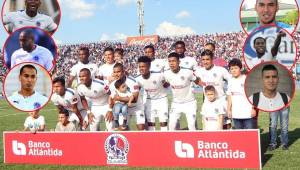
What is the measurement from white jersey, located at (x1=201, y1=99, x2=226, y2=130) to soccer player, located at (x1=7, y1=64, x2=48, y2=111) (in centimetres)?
333

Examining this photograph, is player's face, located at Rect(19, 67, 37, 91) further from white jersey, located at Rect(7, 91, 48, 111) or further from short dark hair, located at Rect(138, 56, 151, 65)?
short dark hair, located at Rect(138, 56, 151, 65)

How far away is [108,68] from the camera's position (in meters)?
10.5

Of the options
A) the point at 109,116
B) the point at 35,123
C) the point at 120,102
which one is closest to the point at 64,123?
the point at 35,123

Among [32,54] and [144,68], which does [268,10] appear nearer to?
[144,68]

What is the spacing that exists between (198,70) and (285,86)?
11.6 ft

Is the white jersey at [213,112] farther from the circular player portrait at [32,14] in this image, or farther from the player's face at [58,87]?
the circular player portrait at [32,14]

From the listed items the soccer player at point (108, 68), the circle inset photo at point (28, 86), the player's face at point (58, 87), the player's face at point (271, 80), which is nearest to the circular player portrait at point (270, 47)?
the player's face at point (271, 80)

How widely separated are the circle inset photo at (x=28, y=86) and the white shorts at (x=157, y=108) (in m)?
2.72

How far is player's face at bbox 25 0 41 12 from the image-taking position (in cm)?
777

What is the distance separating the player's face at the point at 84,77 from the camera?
9.56 meters

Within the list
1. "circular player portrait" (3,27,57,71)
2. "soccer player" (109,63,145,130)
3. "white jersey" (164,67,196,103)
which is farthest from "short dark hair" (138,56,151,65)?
"circular player portrait" (3,27,57,71)

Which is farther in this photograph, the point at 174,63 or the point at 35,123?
the point at 35,123

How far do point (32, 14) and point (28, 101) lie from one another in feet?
5.28

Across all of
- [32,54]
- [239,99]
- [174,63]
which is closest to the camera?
[32,54]
